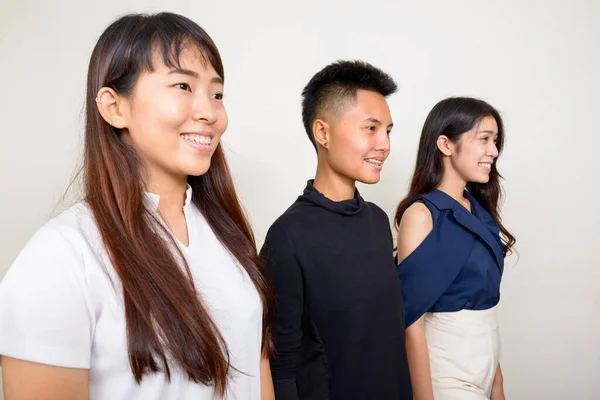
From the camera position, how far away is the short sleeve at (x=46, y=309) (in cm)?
76

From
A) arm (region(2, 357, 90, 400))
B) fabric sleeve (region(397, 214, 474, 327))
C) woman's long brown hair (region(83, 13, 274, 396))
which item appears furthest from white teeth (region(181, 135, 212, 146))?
fabric sleeve (region(397, 214, 474, 327))

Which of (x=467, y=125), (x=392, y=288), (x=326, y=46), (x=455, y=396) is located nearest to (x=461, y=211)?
(x=467, y=125)

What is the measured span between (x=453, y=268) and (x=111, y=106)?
120 centimetres

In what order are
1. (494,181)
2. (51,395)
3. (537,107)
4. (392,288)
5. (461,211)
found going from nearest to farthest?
1. (51,395)
2. (392,288)
3. (461,211)
4. (494,181)
5. (537,107)

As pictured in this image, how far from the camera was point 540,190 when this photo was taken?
2736 mm

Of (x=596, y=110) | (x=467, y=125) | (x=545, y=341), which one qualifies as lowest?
(x=545, y=341)

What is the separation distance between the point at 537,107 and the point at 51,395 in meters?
2.60

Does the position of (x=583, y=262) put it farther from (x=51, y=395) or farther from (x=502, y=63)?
(x=51, y=395)

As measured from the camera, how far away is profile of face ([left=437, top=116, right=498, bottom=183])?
1863 mm

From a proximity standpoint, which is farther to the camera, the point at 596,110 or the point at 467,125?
the point at 596,110

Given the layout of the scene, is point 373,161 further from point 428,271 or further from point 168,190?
point 168,190

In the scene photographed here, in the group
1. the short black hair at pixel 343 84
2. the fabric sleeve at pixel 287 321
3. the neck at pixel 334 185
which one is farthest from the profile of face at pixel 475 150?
the fabric sleeve at pixel 287 321

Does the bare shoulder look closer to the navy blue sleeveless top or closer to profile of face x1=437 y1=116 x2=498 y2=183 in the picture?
the navy blue sleeveless top

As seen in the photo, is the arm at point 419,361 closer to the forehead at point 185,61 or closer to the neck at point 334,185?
the neck at point 334,185
